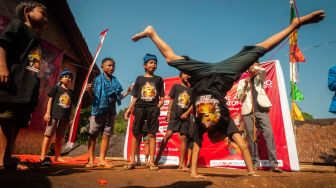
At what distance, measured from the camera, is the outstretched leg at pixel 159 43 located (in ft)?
10.7

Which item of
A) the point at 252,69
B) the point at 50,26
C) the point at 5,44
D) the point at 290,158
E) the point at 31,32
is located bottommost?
the point at 290,158

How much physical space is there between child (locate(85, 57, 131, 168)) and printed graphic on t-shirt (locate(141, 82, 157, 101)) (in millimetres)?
502

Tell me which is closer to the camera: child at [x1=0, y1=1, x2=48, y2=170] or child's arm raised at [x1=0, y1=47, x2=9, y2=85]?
child's arm raised at [x1=0, y1=47, x2=9, y2=85]

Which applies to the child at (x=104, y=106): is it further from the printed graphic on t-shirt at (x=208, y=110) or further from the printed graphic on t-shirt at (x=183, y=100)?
the printed graphic on t-shirt at (x=208, y=110)

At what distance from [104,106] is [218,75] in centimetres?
228

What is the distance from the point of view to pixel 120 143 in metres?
9.09

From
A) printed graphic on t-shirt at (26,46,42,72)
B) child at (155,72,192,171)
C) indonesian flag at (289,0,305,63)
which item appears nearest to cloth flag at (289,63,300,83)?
indonesian flag at (289,0,305,63)

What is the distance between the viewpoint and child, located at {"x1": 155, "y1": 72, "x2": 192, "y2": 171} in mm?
5207

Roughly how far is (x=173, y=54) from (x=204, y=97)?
64 centimetres

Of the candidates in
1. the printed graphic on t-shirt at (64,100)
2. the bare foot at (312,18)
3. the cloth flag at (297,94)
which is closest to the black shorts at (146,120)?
the printed graphic on t-shirt at (64,100)

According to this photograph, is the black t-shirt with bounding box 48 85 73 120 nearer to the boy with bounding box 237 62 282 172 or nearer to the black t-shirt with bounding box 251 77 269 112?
the boy with bounding box 237 62 282 172

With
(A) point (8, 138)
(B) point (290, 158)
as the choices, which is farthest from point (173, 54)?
(B) point (290, 158)

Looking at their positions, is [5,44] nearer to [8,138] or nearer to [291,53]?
[8,138]

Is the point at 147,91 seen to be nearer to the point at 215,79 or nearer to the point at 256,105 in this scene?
the point at 215,79
